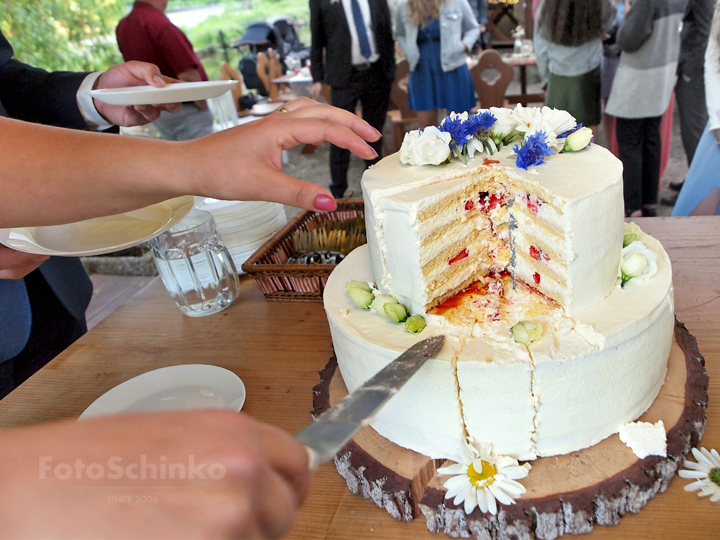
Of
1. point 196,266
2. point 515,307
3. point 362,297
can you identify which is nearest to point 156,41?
point 196,266

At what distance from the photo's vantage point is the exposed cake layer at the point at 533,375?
3.86ft

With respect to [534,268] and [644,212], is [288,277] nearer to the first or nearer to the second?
[534,268]

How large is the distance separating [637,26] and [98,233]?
362 centimetres

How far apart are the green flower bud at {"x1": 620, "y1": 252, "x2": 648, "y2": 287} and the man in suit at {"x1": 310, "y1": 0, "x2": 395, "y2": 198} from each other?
12.9 feet

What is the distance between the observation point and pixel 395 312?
1.33 m

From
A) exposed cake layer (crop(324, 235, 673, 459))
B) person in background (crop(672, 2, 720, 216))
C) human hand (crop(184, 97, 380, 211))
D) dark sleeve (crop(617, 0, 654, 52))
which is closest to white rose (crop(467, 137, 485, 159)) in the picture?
exposed cake layer (crop(324, 235, 673, 459))

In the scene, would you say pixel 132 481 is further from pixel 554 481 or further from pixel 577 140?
pixel 577 140

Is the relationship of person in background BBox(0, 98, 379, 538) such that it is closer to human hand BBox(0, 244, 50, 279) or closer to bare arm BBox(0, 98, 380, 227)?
bare arm BBox(0, 98, 380, 227)

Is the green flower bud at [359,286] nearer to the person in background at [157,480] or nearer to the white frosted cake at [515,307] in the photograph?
the white frosted cake at [515,307]

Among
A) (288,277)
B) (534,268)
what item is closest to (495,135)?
(534,268)

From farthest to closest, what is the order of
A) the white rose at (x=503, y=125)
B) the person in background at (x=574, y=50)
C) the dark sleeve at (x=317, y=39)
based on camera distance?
the dark sleeve at (x=317, y=39) → the person in background at (x=574, y=50) → the white rose at (x=503, y=125)

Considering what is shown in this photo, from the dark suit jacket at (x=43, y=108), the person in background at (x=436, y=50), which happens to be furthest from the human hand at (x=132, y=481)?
the person in background at (x=436, y=50)

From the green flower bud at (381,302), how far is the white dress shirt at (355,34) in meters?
4.19

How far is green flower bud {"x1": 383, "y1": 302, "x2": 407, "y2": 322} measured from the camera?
134 centimetres
